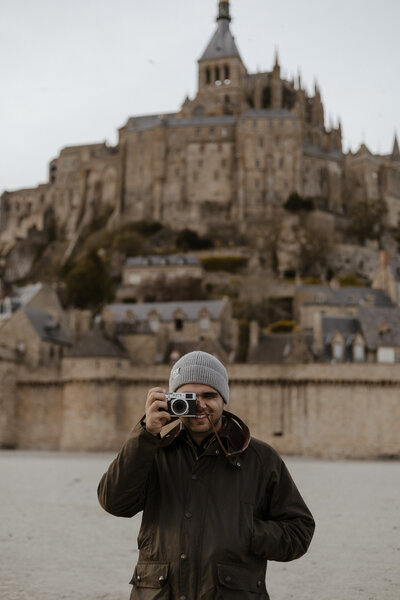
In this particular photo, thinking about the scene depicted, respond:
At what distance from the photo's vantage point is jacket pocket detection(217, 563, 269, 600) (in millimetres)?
4840

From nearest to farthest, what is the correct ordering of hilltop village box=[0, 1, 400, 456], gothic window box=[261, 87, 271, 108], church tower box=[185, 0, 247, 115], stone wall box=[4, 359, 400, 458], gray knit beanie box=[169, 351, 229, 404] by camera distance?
gray knit beanie box=[169, 351, 229, 404] → stone wall box=[4, 359, 400, 458] → hilltop village box=[0, 1, 400, 456] → church tower box=[185, 0, 247, 115] → gothic window box=[261, 87, 271, 108]

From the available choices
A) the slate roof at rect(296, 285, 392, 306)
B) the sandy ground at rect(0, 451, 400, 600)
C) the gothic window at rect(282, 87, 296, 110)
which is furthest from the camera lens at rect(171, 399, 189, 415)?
the gothic window at rect(282, 87, 296, 110)

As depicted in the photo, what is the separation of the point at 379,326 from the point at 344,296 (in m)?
13.2

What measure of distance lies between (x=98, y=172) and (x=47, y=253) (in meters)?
11.7

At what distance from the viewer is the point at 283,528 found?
17.0 ft

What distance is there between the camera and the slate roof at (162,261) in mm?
71250

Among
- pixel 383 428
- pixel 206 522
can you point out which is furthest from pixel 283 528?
pixel 383 428

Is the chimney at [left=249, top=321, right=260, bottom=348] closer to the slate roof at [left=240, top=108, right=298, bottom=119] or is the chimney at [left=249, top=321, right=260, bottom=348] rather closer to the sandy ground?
the sandy ground

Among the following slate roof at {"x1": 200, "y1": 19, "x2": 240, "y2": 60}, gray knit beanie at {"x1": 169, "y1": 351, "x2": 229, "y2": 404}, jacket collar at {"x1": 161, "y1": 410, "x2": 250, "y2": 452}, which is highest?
slate roof at {"x1": 200, "y1": 19, "x2": 240, "y2": 60}

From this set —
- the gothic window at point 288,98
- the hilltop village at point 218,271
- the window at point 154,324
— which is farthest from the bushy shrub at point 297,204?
the window at point 154,324

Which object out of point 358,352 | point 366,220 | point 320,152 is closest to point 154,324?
point 358,352

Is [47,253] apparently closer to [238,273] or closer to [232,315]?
[238,273]

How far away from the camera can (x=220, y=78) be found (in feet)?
326

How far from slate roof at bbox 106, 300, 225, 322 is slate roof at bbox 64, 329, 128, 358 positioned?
5092 millimetres
